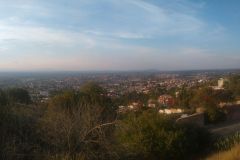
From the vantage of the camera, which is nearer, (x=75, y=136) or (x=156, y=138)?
(x=75, y=136)

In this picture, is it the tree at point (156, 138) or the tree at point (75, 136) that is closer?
the tree at point (75, 136)

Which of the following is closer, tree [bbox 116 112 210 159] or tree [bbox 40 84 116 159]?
tree [bbox 40 84 116 159]

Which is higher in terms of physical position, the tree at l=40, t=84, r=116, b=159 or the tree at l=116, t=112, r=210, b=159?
the tree at l=40, t=84, r=116, b=159

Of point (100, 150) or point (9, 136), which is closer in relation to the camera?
point (9, 136)

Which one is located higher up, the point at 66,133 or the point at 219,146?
the point at 66,133

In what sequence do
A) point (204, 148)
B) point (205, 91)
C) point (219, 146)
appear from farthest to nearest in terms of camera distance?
point (205, 91) → point (204, 148) → point (219, 146)

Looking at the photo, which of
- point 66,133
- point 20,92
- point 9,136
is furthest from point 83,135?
point 20,92

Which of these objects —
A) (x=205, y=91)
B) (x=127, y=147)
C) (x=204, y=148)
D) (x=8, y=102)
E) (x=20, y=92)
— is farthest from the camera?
(x=205, y=91)

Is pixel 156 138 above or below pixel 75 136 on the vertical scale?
below

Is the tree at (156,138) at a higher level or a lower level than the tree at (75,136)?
lower

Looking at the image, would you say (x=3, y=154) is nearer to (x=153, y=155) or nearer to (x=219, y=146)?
(x=153, y=155)

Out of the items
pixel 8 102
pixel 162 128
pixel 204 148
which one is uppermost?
pixel 8 102
